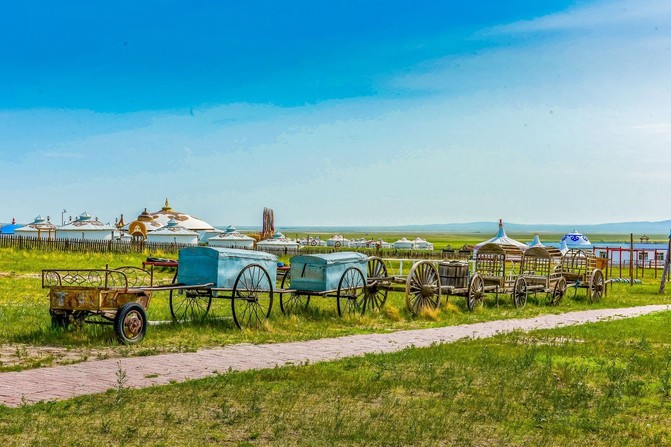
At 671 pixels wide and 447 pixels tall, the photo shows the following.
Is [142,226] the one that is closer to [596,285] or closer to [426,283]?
[596,285]

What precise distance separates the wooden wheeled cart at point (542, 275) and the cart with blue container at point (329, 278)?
6568 mm

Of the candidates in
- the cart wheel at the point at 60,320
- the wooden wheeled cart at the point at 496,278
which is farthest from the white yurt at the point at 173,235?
the cart wheel at the point at 60,320

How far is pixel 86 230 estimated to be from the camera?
213 feet

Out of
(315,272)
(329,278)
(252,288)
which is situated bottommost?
(252,288)

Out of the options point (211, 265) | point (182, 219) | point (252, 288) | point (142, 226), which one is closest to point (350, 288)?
point (252, 288)

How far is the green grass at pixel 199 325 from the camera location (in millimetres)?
11531

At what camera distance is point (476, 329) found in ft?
52.1

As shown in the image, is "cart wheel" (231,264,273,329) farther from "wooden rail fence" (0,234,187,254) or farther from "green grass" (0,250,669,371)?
"wooden rail fence" (0,234,187,254)

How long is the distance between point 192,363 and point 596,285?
18.3m

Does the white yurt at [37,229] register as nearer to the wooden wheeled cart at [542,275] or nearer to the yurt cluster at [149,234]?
the yurt cluster at [149,234]

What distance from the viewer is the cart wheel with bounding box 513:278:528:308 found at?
21484 millimetres

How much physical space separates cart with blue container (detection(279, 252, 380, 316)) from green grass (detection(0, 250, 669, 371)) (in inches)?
16.7

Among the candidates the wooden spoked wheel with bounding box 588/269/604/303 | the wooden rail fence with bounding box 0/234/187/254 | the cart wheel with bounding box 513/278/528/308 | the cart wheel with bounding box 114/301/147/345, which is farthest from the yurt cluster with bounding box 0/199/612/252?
the cart wheel with bounding box 114/301/147/345

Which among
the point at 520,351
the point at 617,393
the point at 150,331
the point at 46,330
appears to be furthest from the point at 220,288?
the point at 617,393
